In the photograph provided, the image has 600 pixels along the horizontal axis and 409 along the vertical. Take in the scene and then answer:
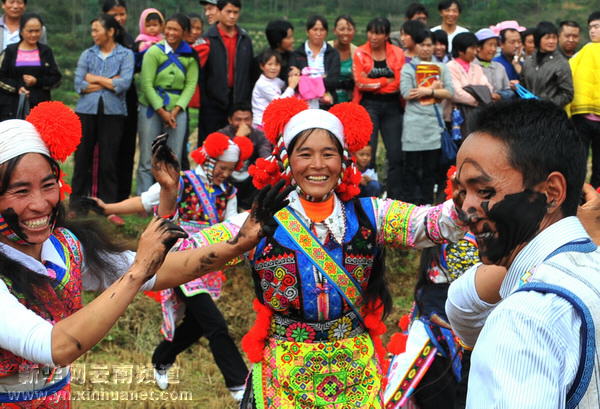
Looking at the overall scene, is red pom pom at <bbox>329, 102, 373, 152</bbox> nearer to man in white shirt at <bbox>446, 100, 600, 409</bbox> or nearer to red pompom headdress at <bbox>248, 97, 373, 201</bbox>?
red pompom headdress at <bbox>248, 97, 373, 201</bbox>

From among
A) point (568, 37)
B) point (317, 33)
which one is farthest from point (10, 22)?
point (568, 37)

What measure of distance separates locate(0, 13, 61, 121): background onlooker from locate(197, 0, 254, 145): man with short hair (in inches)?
57.6

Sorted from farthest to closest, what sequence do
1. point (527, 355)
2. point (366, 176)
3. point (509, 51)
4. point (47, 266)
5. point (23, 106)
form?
point (509, 51), point (23, 106), point (366, 176), point (47, 266), point (527, 355)

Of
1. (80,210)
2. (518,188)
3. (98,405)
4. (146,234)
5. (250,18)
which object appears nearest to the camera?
(518,188)

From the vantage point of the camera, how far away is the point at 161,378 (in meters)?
6.09

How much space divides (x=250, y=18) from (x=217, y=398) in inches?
272

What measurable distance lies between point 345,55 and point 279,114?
4599 mm

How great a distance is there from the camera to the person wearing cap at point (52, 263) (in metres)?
2.47

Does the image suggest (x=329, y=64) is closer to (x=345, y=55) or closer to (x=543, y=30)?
(x=345, y=55)

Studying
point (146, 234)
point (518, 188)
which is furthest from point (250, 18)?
point (518, 188)

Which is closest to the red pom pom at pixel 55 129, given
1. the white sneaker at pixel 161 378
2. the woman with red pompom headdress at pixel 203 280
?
the woman with red pompom headdress at pixel 203 280

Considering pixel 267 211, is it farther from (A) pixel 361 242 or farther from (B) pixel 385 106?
(B) pixel 385 106

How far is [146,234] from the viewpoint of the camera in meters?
2.69

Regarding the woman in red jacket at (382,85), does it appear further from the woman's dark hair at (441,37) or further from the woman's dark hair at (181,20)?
the woman's dark hair at (181,20)
